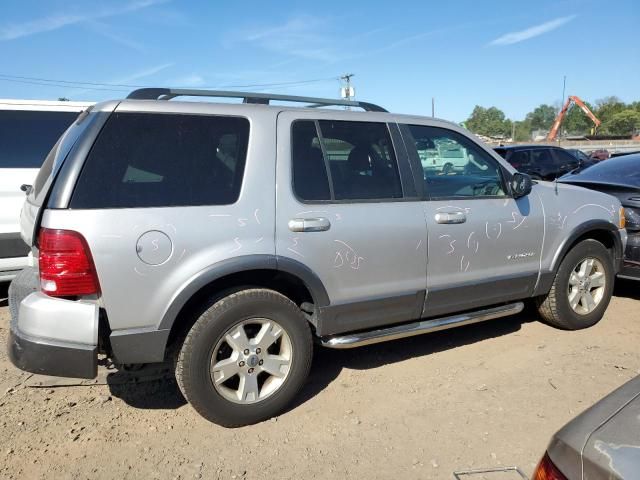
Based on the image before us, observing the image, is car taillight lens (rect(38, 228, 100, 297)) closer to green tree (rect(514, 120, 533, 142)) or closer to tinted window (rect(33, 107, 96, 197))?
tinted window (rect(33, 107, 96, 197))

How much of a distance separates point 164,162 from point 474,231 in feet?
7.27

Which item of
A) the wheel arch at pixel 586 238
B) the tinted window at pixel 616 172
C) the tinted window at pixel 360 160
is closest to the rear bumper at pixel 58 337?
the tinted window at pixel 360 160

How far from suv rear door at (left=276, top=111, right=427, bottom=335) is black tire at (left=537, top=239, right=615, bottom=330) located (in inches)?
59.0

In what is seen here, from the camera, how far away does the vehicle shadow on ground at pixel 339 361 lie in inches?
140

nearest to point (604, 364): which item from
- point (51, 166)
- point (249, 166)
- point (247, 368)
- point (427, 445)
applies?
point (427, 445)

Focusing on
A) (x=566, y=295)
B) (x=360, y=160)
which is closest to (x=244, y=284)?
(x=360, y=160)

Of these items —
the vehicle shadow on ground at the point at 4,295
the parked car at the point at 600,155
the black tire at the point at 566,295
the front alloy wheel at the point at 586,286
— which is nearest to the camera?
the black tire at the point at 566,295

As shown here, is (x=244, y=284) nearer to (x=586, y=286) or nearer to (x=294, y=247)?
(x=294, y=247)

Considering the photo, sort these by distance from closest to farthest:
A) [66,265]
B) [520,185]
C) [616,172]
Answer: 1. [66,265]
2. [520,185]
3. [616,172]

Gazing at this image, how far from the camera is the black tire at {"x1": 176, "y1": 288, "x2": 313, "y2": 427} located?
2.92 meters

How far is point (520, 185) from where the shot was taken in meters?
4.02

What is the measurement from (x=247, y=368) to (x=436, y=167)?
1998 millimetres

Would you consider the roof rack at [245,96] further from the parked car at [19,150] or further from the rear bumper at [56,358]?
the parked car at [19,150]

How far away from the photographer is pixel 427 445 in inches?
117
